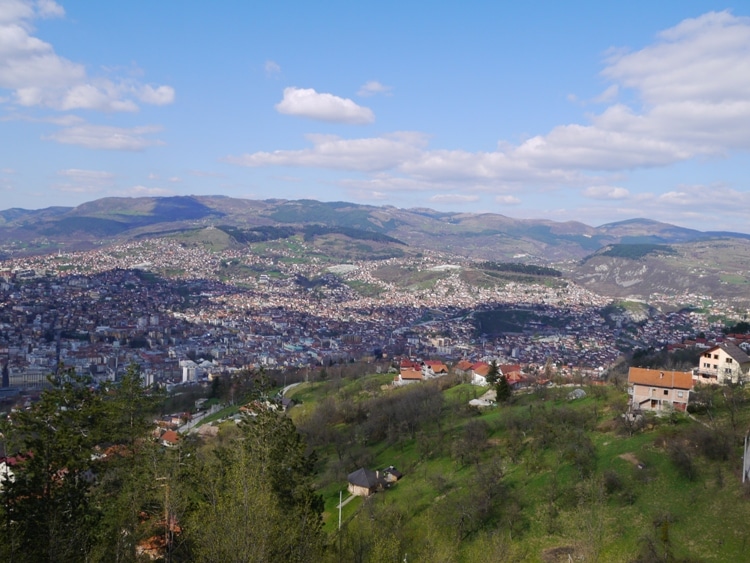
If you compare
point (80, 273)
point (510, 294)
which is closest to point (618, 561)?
point (510, 294)

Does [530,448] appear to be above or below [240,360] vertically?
above

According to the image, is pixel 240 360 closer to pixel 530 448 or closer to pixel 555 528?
pixel 530 448

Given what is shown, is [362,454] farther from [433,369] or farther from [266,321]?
[266,321]

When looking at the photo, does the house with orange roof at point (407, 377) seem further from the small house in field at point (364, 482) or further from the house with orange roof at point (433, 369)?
the small house in field at point (364, 482)

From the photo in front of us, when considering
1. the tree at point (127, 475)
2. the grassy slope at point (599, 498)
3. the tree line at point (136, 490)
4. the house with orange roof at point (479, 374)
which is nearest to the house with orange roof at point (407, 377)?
the house with orange roof at point (479, 374)

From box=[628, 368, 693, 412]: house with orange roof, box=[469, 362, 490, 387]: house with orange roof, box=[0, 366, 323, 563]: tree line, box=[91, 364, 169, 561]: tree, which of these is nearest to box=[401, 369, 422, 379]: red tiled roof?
box=[469, 362, 490, 387]: house with orange roof
